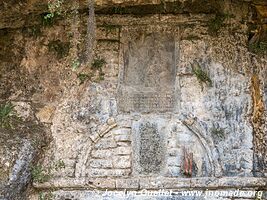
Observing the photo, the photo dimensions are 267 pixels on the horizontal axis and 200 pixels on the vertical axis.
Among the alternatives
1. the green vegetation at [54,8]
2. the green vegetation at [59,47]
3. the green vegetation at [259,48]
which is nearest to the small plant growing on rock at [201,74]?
the green vegetation at [259,48]

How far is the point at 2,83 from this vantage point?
613 cm

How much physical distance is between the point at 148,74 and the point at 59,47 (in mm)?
863

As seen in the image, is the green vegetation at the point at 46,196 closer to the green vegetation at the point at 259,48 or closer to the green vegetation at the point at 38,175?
the green vegetation at the point at 38,175

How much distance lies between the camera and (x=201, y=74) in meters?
6.02

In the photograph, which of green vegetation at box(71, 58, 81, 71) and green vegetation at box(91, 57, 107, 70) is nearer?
green vegetation at box(71, 58, 81, 71)

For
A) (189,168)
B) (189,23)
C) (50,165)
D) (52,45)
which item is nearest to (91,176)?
(50,165)

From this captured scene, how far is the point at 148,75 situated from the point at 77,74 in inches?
25.8

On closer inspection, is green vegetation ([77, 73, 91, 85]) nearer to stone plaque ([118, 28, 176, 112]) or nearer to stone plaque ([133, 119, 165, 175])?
stone plaque ([118, 28, 176, 112])

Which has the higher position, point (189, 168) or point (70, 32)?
point (70, 32)

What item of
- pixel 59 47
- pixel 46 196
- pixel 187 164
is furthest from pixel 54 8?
pixel 187 164

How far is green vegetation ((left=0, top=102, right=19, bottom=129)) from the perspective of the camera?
5945mm

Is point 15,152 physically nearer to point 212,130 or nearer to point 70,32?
point 70,32

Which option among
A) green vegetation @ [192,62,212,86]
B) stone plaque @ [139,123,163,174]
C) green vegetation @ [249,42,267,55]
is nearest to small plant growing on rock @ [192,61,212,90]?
green vegetation @ [192,62,212,86]

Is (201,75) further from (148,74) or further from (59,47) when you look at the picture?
(59,47)
